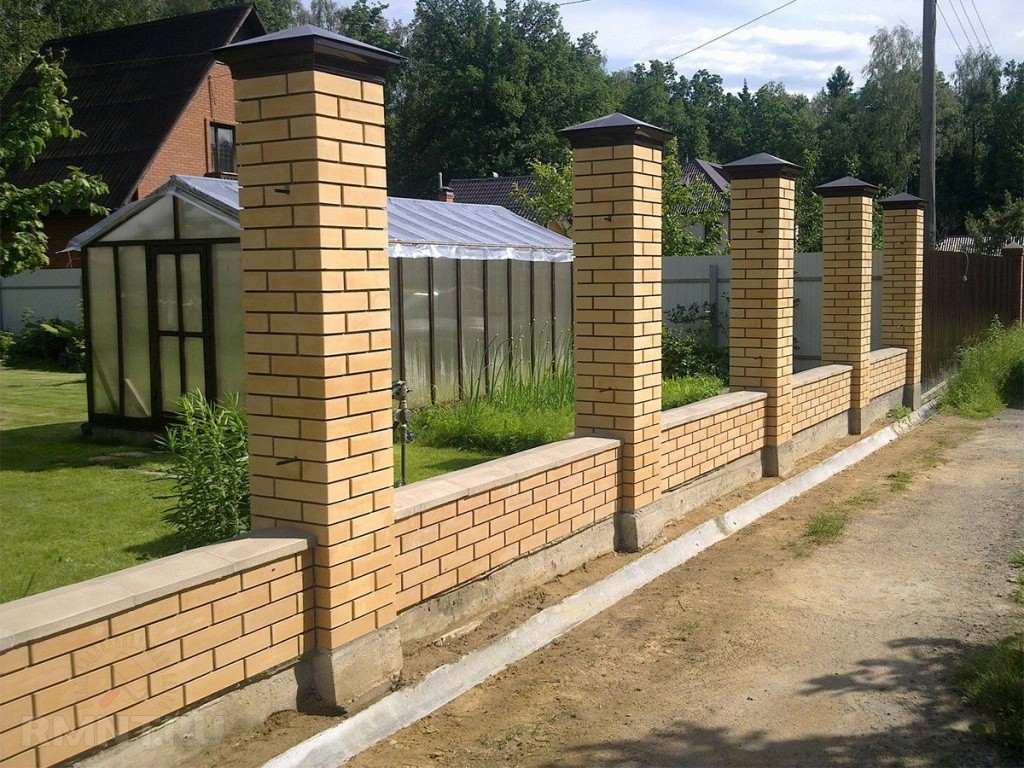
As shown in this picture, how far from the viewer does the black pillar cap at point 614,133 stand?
21.0ft

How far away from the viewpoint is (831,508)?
8.20 m

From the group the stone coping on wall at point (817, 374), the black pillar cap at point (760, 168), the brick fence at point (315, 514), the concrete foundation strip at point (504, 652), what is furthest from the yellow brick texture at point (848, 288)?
the brick fence at point (315, 514)

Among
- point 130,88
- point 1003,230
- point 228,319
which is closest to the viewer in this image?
point 228,319

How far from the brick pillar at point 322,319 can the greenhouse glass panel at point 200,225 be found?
6.18 m

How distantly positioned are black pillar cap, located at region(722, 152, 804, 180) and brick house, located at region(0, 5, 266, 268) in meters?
19.1

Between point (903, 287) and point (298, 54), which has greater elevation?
point (298, 54)

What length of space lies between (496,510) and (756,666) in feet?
4.88

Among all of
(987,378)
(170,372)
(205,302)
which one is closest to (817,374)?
(987,378)

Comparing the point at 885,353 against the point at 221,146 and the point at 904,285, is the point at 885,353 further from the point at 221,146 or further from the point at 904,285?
the point at 221,146

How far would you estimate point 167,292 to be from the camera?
10.8 meters

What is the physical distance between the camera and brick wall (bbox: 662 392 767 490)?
283 inches

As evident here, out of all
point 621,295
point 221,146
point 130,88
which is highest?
point 130,88

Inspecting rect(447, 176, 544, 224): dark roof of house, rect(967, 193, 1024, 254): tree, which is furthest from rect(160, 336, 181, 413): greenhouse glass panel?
rect(967, 193, 1024, 254): tree

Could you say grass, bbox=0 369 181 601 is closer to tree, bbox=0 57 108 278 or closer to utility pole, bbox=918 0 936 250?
tree, bbox=0 57 108 278
